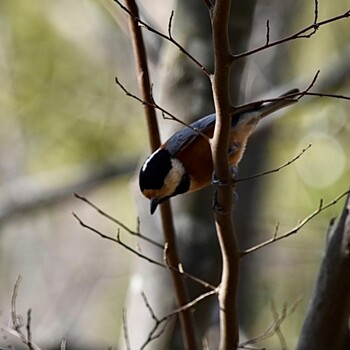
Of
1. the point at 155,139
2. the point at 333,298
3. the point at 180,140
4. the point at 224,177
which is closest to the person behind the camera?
the point at 224,177

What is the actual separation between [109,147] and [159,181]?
3.43 m

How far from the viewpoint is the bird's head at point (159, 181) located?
2.48m

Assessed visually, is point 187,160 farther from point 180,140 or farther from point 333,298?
point 333,298

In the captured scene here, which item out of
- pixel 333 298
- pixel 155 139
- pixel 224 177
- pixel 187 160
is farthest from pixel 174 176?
pixel 224 177

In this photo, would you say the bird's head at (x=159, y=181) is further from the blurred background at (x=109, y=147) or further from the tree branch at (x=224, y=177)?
the blurred background at (x=109, y=147)

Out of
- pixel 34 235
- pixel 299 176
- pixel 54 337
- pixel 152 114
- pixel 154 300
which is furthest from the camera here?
pixel 34 235

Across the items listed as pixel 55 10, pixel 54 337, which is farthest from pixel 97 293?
pixel 54 337

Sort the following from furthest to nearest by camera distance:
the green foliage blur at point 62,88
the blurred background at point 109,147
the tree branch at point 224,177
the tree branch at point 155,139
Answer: the green foliage blur at point 62,88, the blurred background at point 109,147, the tree branch at point 155,139, the tree branch at point 224,177

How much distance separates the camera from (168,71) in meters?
3.42

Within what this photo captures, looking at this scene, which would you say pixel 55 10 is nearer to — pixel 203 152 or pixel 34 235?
pixel 34 235

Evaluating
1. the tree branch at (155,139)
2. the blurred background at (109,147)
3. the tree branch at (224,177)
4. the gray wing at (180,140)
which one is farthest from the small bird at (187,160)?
the blurred background at (109,147)

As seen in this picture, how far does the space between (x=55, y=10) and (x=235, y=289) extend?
448 cm

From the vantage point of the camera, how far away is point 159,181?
250 centimetres

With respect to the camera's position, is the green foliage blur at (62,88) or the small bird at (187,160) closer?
the small bird at (187,160)
